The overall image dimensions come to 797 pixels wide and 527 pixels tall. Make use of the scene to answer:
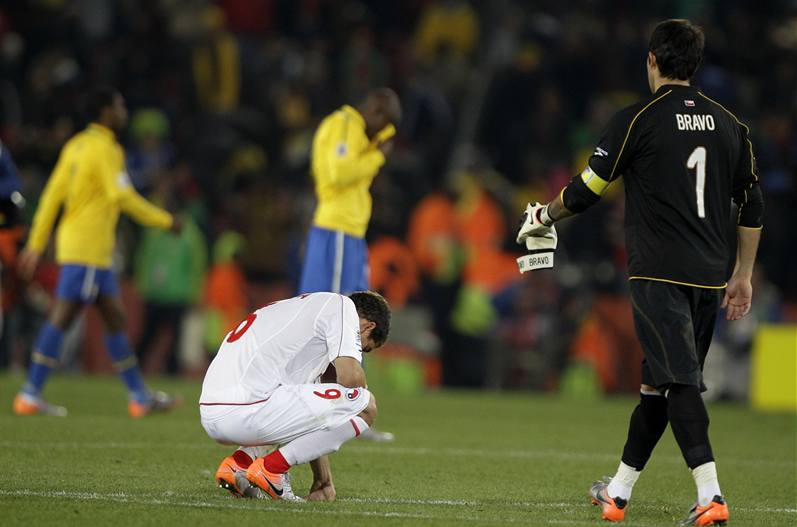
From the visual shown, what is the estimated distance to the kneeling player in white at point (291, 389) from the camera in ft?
22.3

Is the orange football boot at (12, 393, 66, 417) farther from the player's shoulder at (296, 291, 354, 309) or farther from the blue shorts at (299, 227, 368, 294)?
the player's shoulder at (296, 291, 354, 309)

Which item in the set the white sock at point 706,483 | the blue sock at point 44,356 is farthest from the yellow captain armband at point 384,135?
the white sock at point 706,483

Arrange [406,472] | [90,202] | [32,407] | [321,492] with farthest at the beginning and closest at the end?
[90,202] < [32,407] < [406,472] < [321,492]

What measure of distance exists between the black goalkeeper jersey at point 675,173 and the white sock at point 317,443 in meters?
1.56

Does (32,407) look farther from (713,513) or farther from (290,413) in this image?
(713,513)

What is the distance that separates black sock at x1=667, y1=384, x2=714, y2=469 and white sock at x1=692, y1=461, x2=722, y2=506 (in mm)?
27

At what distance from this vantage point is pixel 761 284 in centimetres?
1720

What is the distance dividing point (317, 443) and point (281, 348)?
52cm

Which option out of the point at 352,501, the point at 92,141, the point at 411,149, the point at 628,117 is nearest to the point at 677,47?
the point at 628,117

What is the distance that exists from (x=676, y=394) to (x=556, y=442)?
15.0 ft

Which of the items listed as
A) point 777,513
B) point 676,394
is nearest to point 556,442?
point 777,513

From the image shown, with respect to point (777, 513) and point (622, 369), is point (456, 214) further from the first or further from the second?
point (777, 513)

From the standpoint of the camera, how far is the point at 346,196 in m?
10.8

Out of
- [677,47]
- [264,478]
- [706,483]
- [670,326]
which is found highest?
[677,47]
